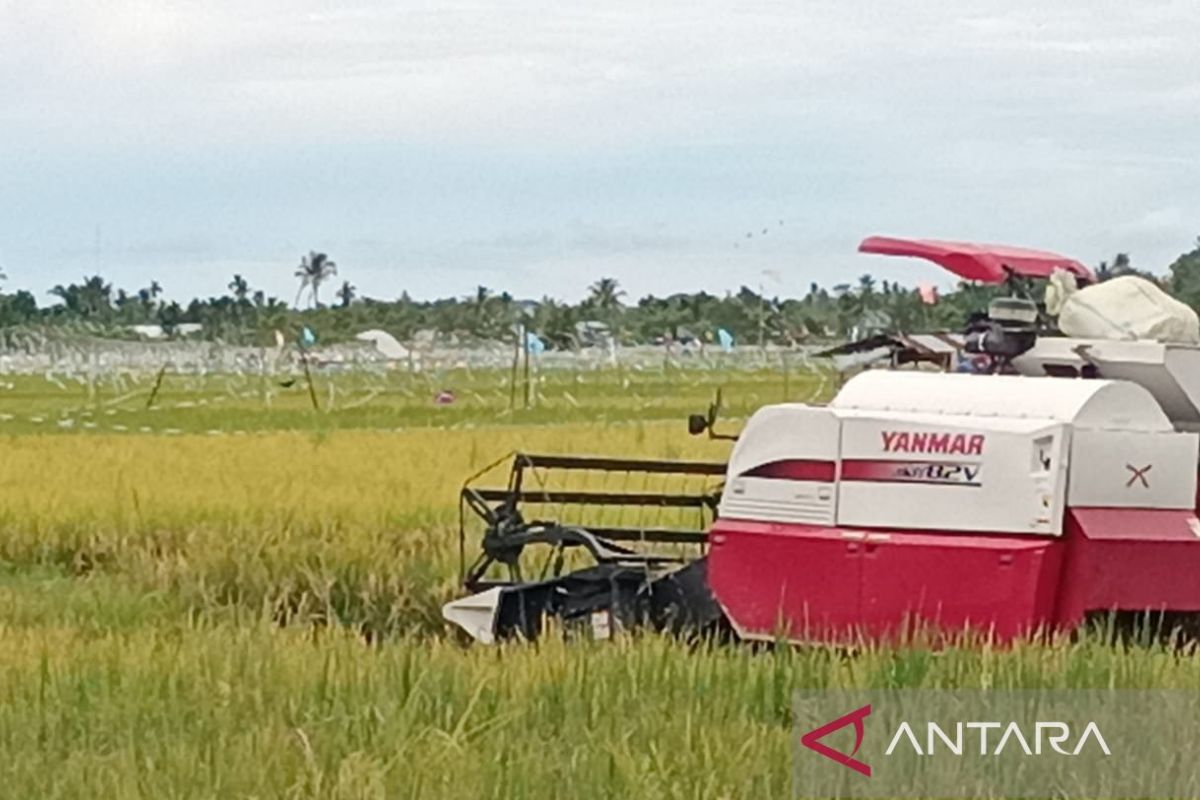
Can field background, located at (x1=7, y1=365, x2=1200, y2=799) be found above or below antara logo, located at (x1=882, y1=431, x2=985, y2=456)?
below

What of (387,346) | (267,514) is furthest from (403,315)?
(267,514)

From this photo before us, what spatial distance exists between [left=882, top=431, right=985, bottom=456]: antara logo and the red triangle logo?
6.68ft

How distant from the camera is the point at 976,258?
9414mm

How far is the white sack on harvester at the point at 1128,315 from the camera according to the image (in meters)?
9.18

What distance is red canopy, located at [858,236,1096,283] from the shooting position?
944 cm

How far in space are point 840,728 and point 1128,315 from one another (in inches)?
139

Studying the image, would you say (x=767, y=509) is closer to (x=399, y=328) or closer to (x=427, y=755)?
(x=427, y=755)

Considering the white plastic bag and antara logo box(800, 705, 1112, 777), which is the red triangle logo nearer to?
antara logo box(800, 705, 1112, 777)

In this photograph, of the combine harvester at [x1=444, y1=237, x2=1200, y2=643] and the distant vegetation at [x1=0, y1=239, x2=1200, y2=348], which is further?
the distant vegetation at [x1=0, y1=239, x2=1200, y2=348]

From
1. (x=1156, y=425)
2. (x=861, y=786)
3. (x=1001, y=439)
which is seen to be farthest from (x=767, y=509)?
(x=861, y=786)

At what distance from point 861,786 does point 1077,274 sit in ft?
15.0

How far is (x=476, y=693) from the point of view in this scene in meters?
6.70

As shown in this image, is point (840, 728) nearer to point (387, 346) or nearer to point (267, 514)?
point (267, 514)

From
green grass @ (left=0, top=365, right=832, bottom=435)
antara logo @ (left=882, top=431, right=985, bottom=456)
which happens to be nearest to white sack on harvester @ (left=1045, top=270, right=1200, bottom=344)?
antara logo @ (left=882, top=431, right=985, bottom=456)
